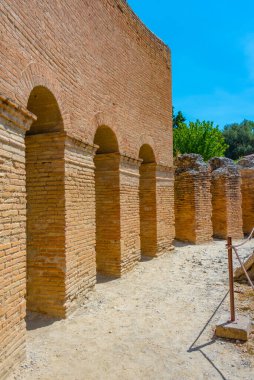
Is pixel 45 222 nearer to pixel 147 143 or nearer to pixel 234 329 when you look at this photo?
pixel 234 329

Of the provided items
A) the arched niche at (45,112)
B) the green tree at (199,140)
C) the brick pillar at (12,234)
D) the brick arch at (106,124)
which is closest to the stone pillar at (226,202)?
the brick arch at (106,124)

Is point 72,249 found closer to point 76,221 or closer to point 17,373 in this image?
point 76,221

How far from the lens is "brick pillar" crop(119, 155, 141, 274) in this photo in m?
8.45

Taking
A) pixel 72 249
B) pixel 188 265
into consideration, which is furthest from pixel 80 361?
pixel 188 265

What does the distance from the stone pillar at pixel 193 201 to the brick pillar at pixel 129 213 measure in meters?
4.02

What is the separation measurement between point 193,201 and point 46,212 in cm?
793

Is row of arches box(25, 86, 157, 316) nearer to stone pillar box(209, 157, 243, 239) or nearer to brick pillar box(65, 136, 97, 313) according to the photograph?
brick pillar box(65, 136, 97, 313)

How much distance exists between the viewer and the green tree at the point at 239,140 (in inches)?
1428

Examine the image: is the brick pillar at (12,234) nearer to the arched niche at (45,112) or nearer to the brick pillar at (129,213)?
the arched niche at (45,112)

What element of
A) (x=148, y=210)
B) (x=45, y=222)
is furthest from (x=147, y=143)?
(x=45, y=222)

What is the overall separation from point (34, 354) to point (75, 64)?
203 inches

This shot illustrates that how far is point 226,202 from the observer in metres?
13.8

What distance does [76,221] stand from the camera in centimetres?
619

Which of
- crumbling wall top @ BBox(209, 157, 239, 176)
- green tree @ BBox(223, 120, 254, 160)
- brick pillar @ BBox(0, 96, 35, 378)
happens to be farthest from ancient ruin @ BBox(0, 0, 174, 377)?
green tree @ BBox(223, 120, 254, 160)
